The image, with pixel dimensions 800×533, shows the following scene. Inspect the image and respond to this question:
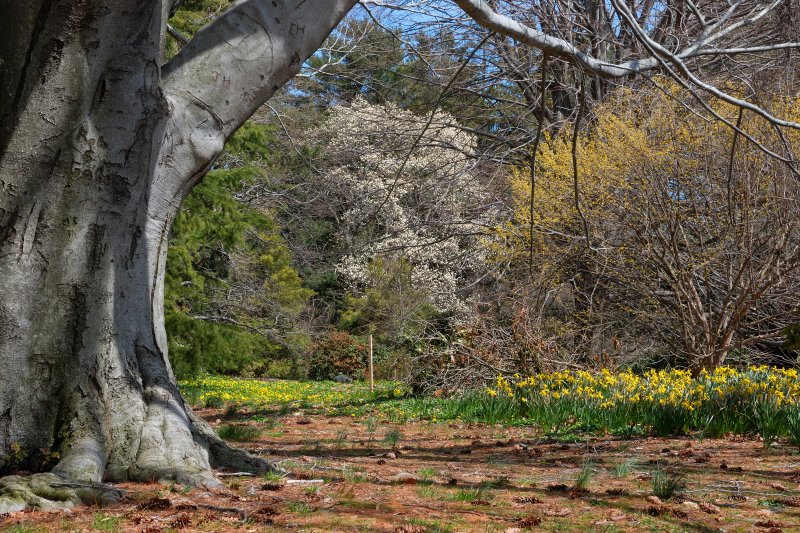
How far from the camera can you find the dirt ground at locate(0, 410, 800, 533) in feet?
10.2

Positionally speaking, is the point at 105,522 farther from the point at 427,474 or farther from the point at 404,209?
the point at 404,209

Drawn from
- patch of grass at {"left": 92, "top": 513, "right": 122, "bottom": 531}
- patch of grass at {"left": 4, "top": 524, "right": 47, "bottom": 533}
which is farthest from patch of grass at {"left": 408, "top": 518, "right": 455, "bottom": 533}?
patch of grass at {"left": 4, "top": 524, "right": 47, "bottom": 533}

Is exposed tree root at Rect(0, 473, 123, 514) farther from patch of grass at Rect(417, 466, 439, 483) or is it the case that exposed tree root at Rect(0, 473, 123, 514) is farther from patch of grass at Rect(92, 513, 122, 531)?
patch of grass at Rect(417, 466, 439, 483)

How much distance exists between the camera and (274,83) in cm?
440

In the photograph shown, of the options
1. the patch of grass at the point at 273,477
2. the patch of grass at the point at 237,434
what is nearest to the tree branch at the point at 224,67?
the patch of grass at the point at 273,477

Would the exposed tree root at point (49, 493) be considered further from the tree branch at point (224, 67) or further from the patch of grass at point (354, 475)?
the tree branch at point (224, 67)

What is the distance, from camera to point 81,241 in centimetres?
375

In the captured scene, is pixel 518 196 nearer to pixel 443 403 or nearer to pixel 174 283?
pixel 443 403

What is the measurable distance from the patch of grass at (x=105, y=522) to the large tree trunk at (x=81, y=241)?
42 cm

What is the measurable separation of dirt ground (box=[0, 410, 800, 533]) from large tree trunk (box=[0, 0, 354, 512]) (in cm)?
36

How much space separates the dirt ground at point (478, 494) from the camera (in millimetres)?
3102

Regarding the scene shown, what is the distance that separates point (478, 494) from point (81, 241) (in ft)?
7.55

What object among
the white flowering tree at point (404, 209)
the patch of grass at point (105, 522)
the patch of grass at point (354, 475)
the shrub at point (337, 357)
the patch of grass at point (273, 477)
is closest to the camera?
the patch of grass at point (105, 522)

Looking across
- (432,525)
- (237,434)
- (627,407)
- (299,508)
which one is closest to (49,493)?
(299,508)
